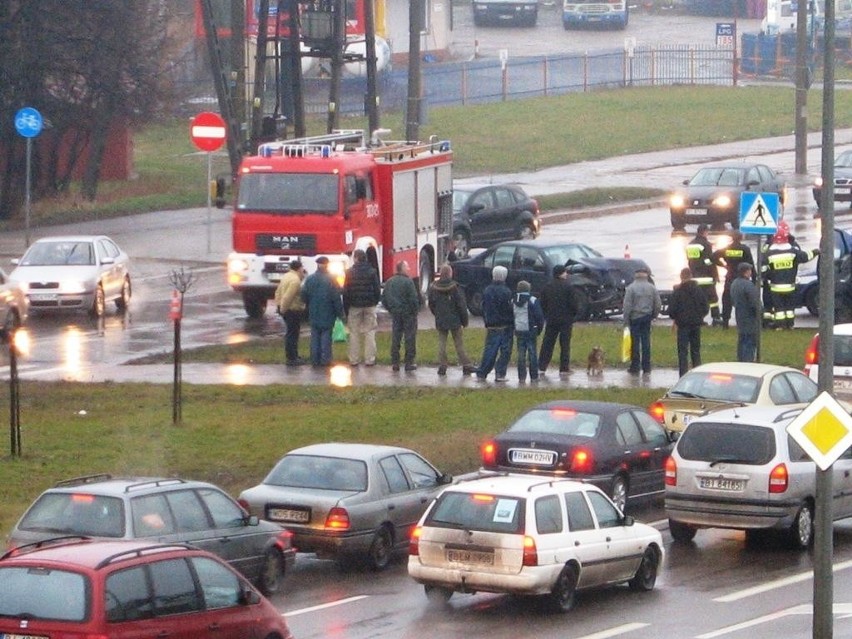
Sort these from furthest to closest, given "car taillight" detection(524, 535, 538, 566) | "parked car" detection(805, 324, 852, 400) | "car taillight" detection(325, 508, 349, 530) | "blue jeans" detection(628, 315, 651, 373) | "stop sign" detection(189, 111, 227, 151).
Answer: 1. "stop sign" detection(189, 111, 227, 151)
2. "blue jeans" detection(628, 315, 651, 373)
3. "parked car" detection(805, 324, 852, 400)
4. "car taillight" detection(325, 508, 349, 530)
5. "car taillight" detection(524, 535, 538, 566)

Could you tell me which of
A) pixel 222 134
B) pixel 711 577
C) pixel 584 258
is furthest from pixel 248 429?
pixel 222 134

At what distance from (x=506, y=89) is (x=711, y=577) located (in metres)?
55.9

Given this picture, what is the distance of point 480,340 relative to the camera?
31406mm

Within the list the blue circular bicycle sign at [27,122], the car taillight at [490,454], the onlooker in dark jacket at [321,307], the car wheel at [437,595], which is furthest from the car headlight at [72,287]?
the car wheel at [437,595]

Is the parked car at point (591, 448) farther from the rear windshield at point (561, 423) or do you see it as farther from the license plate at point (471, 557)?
the license plate at point (471, 557)

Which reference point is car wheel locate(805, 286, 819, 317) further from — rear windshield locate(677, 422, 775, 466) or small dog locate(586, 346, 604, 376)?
rear windshield locate(677, 422, 775, 466)

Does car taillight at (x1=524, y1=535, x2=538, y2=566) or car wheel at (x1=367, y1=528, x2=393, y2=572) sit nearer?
car taillight at (x1=524, y1=535, x2=538, y2=566)

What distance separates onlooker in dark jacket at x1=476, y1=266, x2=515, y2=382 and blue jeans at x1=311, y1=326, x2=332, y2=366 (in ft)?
7.74

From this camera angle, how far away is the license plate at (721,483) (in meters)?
18.8

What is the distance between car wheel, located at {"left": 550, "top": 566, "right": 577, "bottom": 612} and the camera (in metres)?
16.1

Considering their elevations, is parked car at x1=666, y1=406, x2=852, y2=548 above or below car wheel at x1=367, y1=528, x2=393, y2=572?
Result: above

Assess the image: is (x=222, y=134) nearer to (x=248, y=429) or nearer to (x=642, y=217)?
(x=642, y=217)

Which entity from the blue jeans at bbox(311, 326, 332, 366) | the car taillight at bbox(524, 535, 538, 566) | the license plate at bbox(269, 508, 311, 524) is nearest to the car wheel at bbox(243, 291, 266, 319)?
the blue jeans at bbox(311, 326, 332, 366)

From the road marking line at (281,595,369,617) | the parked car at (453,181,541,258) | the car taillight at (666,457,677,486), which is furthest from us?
the parked car at (453,181,541,258)
